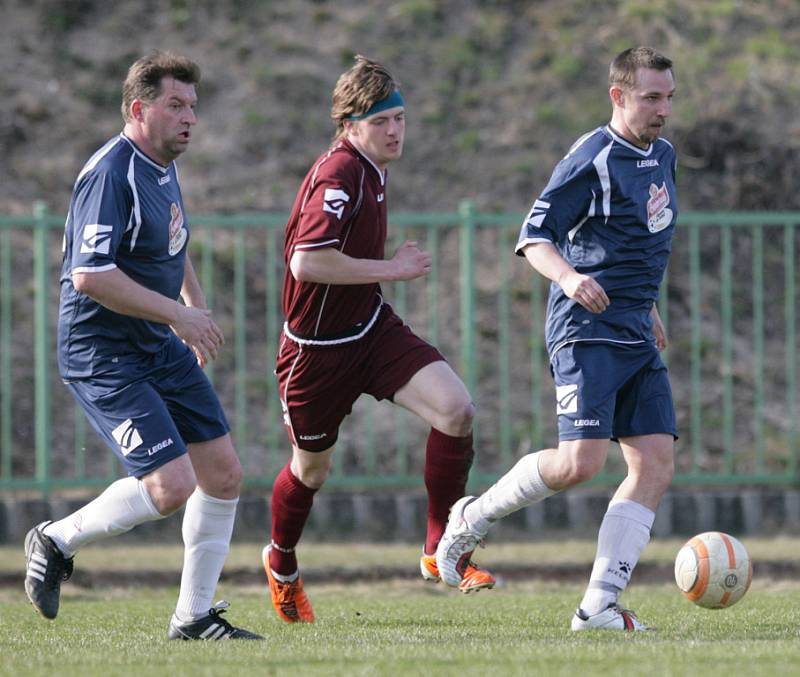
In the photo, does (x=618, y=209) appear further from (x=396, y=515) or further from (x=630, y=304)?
(x=396, y=515)

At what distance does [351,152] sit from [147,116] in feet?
3.01

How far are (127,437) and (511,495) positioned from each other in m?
1.57

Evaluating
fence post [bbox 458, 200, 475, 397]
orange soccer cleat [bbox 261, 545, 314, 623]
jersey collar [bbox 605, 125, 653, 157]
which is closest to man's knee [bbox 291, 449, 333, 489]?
orange soccer cleat [bbox 261, 545, 314, 623]

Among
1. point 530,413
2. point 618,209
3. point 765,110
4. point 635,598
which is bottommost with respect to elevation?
point 635,598

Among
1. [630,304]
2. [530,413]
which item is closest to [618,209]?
[630,304]

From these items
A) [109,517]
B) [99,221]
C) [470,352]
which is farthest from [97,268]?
[470,352]

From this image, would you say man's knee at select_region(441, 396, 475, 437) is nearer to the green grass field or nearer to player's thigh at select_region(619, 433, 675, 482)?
player's thigh at select_region(619, 433, 675, 482)

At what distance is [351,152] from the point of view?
6.32m

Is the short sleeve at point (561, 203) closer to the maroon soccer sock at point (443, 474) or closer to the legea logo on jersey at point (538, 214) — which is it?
the legea logo on jersey at point (538, 214)

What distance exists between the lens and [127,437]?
18.6ft

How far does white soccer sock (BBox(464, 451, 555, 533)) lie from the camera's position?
241 inches

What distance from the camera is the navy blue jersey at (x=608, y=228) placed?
19.8ft

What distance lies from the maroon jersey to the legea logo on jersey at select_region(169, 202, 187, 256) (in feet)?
1.55

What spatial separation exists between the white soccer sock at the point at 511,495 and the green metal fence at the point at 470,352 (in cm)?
443
